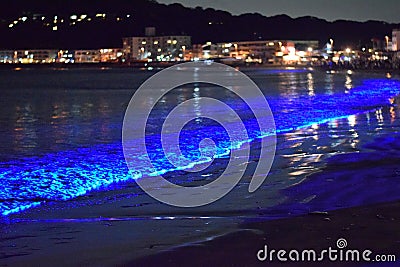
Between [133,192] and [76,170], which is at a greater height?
[133,192]

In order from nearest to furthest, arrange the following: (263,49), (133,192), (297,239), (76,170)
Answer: (297,239), (133,192), (76,170), (263,49)

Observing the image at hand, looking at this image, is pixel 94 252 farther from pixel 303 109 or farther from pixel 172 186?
pixel 303 109

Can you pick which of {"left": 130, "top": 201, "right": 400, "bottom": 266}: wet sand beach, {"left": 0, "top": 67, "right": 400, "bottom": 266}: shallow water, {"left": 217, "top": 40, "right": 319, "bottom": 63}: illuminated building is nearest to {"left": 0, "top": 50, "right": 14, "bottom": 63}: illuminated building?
{"left": 217, "top": 40, "right": 319, "bottom": 63}: illuminated building

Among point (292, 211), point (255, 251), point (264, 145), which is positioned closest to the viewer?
point (255, 251)

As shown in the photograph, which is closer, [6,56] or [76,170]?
[76,170]

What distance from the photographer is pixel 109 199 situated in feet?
23.5

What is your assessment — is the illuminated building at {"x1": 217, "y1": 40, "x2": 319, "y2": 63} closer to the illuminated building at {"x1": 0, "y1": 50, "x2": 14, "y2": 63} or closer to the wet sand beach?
the illuminated building at {"x1": 0, "y1": 50, "x2": 14, "y2": 63}

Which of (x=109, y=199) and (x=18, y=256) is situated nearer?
(x=18, y=256)

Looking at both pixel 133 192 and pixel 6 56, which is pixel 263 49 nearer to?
pixel 6 56

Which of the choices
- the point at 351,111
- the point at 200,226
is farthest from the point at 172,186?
the point at 351,111

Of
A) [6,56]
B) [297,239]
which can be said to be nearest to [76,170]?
[297,239]

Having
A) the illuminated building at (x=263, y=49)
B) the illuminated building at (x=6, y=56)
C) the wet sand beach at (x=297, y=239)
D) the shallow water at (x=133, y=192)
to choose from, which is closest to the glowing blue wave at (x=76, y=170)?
the shallow water at (x=133, y=192)

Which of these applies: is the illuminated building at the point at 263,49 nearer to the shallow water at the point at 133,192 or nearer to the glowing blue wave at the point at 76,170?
the glowing blue wave at the point at 76,170

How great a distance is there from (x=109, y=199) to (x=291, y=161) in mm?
3444
